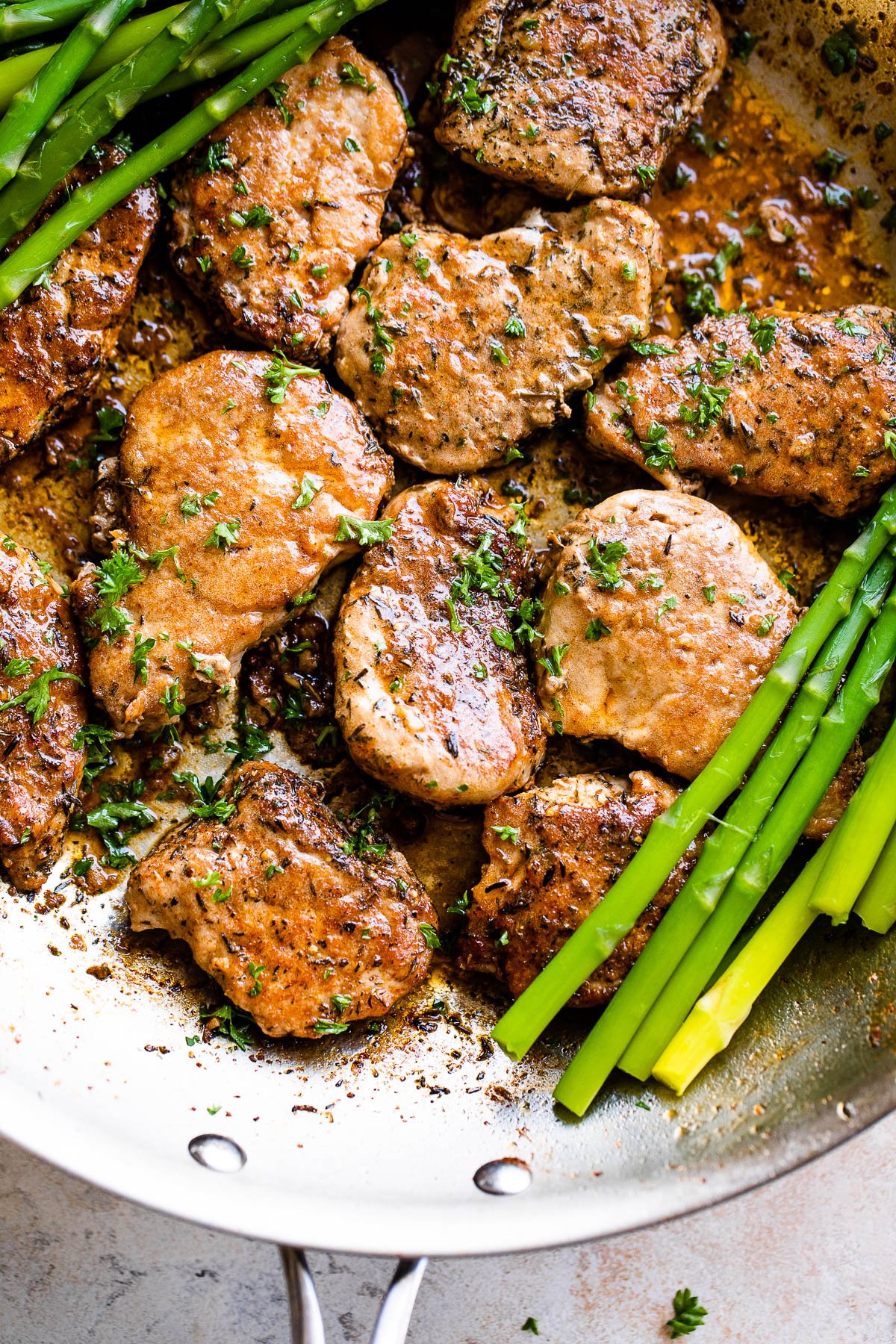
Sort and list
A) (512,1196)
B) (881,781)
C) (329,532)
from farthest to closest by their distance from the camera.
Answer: (329,532), (881,781), (512,1196)

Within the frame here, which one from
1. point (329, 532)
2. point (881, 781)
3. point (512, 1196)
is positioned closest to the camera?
point (512, 1196)

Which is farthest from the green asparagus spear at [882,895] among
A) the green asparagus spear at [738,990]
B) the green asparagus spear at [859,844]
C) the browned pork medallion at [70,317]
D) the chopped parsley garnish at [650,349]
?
the browned pork medallion at [70,317]

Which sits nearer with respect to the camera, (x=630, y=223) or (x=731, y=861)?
(x=731, y=861)

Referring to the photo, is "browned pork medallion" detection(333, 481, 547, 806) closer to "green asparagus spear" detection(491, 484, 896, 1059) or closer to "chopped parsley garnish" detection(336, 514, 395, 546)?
"chopped parsley garnish" detection(336, 514, 395, 546)

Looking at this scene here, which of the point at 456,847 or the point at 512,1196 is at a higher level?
the point at 456,847

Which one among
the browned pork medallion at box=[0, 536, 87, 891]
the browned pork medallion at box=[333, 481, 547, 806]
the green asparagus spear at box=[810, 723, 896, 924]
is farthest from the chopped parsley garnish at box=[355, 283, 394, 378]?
the green asparagus spear at box=[810, 723, 896, 924]

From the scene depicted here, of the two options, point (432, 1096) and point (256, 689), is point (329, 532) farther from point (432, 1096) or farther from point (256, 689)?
point (432, 1096)

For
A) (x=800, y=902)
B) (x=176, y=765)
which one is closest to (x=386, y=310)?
(x=176, y=765)

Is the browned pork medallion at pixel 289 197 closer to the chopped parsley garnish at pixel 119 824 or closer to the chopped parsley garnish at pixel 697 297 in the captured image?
the chopped parsley garnish at pixel 697 297

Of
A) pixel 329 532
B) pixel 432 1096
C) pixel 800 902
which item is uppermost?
pixel 329 532
